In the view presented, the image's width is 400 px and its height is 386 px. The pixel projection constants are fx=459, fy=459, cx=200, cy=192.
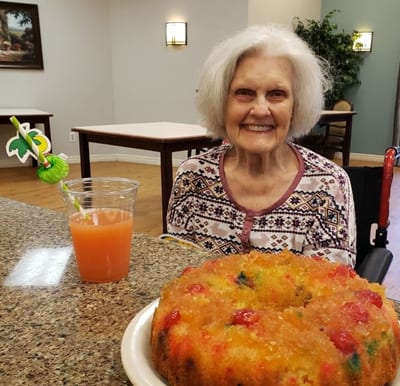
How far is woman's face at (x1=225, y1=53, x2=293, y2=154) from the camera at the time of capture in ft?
4.34

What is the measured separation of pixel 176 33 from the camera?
19.7ft

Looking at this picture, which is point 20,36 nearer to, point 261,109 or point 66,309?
point 261,109

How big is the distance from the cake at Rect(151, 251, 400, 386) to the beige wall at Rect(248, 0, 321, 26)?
5296 millimetres

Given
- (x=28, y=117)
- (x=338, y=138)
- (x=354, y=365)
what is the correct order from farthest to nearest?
(x=338, y=138), (x=28, y=117), (x=354, y=365)

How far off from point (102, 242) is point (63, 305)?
118mm

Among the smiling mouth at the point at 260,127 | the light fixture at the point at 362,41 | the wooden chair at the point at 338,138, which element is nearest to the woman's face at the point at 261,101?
the smiling mouth at the point at 260,127

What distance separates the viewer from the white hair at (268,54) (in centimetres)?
133

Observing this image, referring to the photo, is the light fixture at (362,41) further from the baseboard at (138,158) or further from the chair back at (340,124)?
the baseboard at (138,158)

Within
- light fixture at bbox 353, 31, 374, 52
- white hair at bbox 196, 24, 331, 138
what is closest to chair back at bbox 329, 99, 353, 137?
light fixture at bbox 353, 31, 374, 52

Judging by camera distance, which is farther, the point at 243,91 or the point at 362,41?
the point at 362,41

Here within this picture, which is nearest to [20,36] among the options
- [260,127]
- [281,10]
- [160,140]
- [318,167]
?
[281,10]

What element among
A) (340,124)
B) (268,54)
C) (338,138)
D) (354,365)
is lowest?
(338,138)

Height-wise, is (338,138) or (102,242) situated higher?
(102,242)

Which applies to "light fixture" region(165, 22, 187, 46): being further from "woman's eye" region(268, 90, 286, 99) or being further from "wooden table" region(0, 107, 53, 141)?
"woman's eye" region(268, 90, 286, 99)
